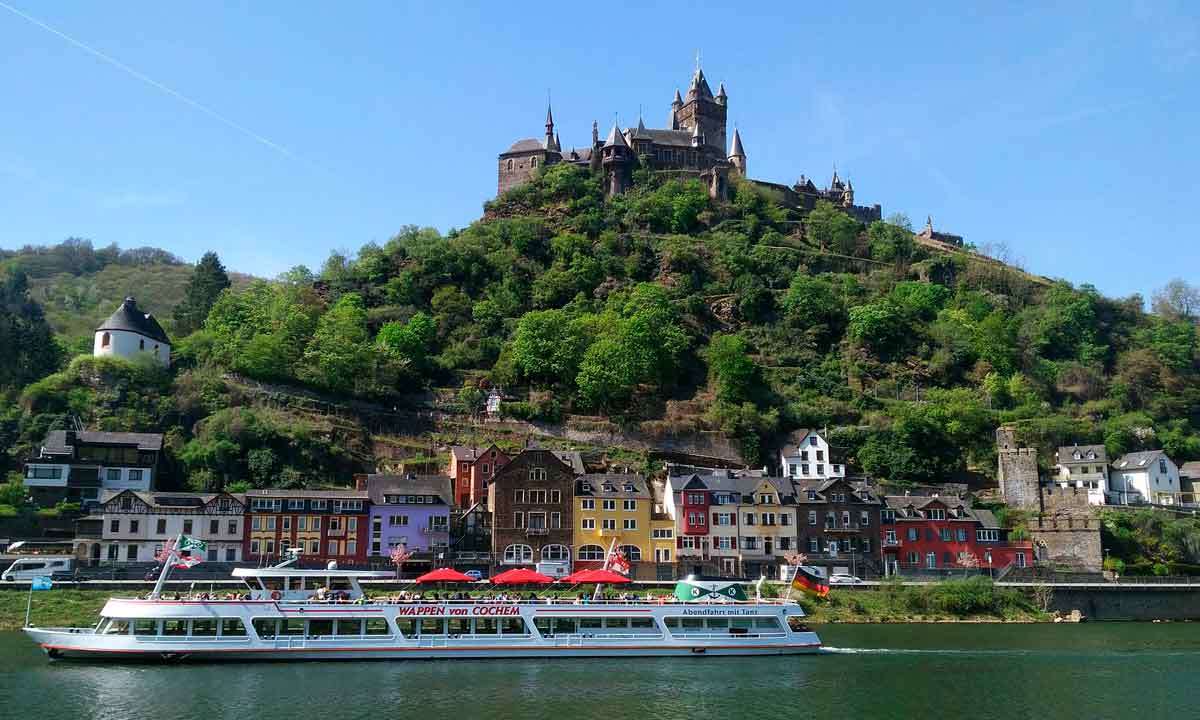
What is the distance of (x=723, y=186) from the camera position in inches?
5379

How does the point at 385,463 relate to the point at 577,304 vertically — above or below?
below

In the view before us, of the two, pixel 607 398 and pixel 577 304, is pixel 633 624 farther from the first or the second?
pixel 577 304

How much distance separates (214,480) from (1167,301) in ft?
407

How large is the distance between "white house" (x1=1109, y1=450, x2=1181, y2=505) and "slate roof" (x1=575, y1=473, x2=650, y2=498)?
4060 centimetres

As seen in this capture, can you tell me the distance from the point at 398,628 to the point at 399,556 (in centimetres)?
1989

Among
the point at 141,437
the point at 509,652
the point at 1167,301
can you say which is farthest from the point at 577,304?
the point at 1167,301

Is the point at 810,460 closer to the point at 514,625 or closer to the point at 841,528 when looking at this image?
the point at 841,528

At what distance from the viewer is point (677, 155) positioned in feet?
461

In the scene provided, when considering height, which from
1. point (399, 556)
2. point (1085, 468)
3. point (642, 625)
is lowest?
point (642, 625)

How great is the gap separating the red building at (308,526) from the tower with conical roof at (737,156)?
87311 millimetres

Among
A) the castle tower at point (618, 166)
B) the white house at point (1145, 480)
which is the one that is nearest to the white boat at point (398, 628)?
the white house at point (1145, 480)

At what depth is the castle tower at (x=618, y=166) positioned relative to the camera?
136m

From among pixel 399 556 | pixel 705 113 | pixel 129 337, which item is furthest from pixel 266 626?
pixel 705 113

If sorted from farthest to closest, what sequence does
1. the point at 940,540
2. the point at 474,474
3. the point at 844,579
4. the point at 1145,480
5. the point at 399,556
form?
1. the point at 1145,480
2. the point at 474,474
3. the point at 940,540
4. the point at 844,579
5. the point at 399,556
